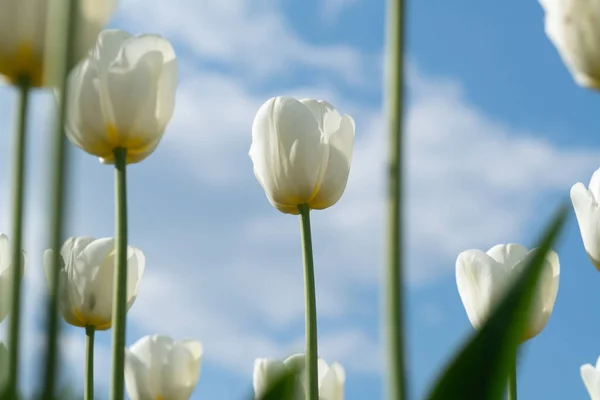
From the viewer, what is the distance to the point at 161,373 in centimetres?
227

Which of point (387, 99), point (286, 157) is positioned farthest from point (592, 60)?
point (286, 157)

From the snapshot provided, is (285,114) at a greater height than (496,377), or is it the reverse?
(285,114)

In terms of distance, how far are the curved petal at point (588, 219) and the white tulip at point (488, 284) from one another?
137 millimetres

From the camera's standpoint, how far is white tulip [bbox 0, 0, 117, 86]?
908 millimetres

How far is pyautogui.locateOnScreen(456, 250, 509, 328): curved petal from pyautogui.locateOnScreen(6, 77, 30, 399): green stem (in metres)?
1.44

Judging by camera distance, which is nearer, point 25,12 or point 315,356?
point 25,12

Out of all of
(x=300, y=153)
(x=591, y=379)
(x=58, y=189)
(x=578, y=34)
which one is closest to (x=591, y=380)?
(x=591, y=379)

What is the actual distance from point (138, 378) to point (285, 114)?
0.75 metres

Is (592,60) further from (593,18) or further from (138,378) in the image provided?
(138,378)

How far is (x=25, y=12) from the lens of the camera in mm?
942

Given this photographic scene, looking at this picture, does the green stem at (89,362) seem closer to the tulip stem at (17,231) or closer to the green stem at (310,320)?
the green stem at (310,320)

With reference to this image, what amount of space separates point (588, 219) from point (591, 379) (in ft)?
1.66

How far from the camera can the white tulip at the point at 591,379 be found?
88.0 inches

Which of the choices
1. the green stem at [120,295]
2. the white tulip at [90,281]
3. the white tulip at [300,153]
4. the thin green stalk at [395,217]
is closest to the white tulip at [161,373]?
the white tulip at [90,281]
